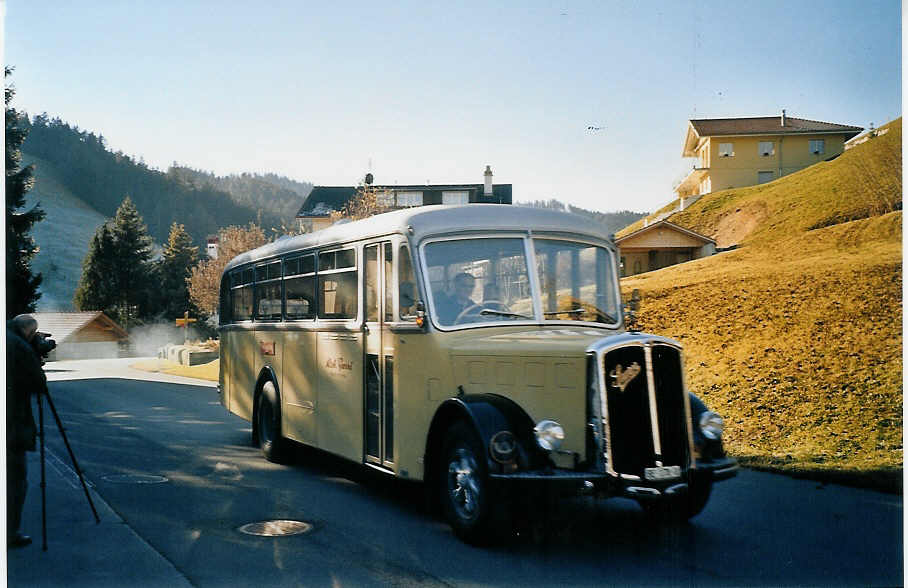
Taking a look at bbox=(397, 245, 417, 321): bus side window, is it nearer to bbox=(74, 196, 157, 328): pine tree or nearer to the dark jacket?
the dark jacket

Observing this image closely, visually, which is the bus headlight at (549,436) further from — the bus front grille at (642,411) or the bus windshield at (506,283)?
the bus windshield at (506,283)

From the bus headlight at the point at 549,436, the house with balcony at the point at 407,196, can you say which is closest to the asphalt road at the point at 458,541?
the bus headlight at the point at 549,436

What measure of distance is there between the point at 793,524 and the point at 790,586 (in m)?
1.77

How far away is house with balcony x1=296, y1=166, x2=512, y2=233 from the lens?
13.4 metres

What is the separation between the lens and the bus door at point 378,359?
26.7 feet

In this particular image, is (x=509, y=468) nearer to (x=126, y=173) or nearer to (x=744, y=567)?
(x=744, y=567)

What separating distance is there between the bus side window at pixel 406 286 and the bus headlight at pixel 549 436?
1.79m

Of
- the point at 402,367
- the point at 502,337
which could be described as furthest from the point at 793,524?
the point at 402,367

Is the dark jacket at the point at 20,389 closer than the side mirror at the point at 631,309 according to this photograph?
Yes

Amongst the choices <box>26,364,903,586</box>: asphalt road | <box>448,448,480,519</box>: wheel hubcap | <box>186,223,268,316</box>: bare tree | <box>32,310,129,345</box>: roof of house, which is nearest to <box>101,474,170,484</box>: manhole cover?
<box>26,364,903,586</box>: asphalt road

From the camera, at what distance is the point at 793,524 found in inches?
295

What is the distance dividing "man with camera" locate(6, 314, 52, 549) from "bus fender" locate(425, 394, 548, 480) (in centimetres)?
315

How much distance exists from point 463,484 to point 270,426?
16.5 feet

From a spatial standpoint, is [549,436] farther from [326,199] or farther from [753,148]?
[326,199]
